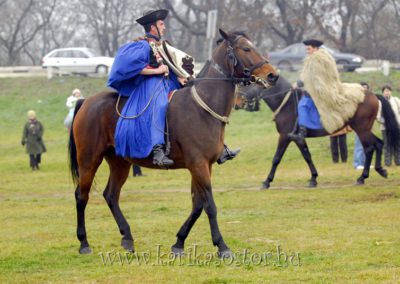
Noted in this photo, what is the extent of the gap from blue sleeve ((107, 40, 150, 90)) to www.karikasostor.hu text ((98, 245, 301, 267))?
2111 mm

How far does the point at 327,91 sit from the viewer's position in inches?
693

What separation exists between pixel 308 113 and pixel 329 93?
732 millimetres

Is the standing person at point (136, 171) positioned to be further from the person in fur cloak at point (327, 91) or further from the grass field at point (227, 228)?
the person in fur cloak at point (327, 91)

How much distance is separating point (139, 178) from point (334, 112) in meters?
5.97

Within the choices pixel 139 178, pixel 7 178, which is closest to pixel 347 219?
pixel 139 178

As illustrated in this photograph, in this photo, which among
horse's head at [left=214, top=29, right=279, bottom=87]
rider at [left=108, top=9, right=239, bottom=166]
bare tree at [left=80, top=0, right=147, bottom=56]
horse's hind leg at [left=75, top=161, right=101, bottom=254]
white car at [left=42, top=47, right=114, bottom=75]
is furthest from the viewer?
bare tree at [left=80, top=0, right=147, bottom=56]

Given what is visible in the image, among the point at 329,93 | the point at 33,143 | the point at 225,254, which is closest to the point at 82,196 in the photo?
the point at 225,254

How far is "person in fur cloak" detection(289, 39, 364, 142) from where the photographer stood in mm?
17641

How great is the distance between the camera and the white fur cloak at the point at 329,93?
1764 centimetres

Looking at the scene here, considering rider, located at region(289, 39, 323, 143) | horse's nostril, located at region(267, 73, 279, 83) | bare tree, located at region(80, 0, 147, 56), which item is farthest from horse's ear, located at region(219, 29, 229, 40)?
bare tree, located at region(80, 0, 147, 56)

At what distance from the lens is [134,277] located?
28.7 ft

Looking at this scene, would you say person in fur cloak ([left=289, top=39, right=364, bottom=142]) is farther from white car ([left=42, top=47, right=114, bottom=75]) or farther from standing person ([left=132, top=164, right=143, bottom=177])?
white car ([left=42, top=47, right=114, bottom=75])

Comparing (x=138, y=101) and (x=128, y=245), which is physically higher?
(x=138, y=101)

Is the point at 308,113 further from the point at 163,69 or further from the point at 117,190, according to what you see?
the point at 163,69
